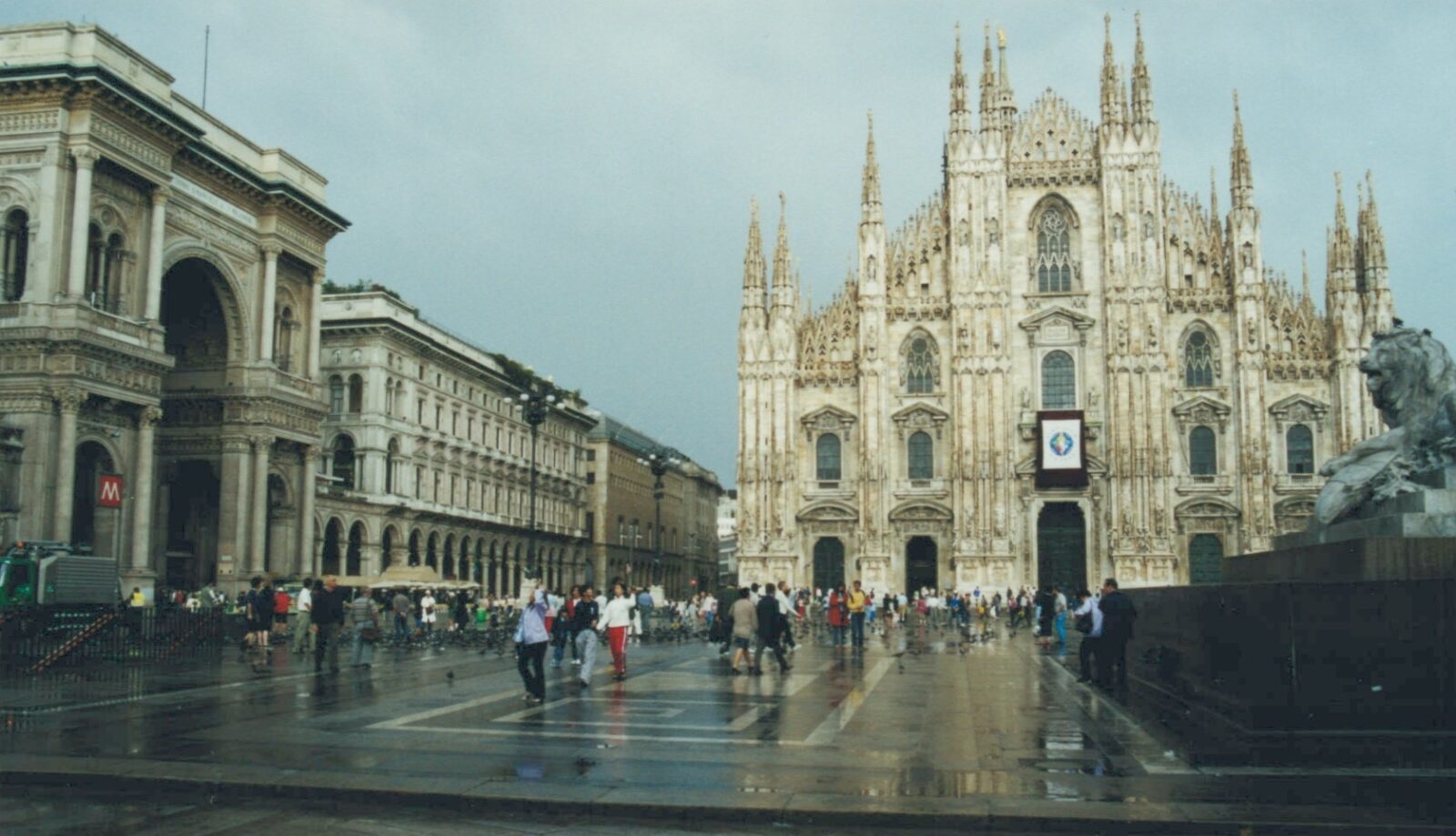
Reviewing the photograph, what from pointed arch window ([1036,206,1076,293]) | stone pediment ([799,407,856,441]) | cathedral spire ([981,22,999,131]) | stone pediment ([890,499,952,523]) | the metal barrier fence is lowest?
the metal barrier fence

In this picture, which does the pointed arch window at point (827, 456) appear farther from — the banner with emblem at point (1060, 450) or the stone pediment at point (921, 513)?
the banner with emblem at point (1060, 450)

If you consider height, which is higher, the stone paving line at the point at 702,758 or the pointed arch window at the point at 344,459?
the pointed arch window at the point at 344,459

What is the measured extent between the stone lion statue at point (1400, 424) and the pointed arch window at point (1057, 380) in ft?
141

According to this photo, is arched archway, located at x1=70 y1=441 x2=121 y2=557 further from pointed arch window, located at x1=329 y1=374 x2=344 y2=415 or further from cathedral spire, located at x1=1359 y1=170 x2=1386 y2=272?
cathedral spire, located at x1=1359 y1=170 x2=1386 y2=272

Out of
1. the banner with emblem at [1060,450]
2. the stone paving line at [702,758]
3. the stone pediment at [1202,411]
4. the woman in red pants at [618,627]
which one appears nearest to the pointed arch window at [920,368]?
the banner with emblem at [1060,450]

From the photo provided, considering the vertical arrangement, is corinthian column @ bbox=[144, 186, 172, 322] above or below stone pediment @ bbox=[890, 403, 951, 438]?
above

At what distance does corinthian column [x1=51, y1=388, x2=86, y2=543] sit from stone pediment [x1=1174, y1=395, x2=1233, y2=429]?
41.5 m

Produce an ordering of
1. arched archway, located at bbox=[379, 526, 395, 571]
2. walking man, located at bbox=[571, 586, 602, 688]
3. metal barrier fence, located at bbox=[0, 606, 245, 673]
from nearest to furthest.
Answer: walking man, located at bbox=[571, 586, 602, 688], metal barrier fence, located at bbox=[0, 606, 245, 673], arched archway, located at bbox=[379, 526, 395, 571]

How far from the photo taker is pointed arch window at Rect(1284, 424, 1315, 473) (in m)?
53.9

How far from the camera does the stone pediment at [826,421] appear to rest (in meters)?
56.8

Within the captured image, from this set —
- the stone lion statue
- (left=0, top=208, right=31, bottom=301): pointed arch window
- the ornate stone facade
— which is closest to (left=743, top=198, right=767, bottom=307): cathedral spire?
the ornate stone facade

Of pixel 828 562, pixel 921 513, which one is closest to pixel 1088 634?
pixel 921 513

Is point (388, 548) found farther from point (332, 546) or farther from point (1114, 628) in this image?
point (1114, 628)

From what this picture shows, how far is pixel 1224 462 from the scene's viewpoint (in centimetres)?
5431
